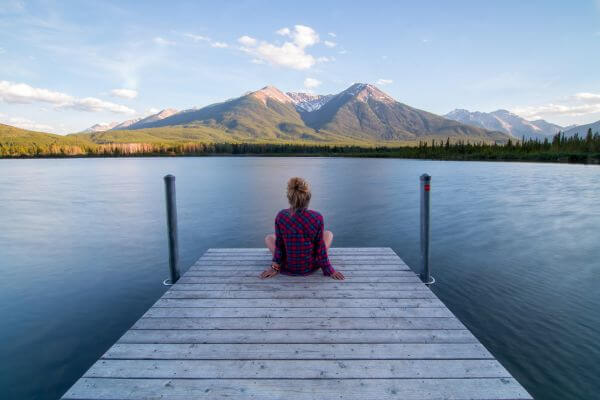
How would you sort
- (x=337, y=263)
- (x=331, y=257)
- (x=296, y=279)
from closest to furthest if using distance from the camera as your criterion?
1. (x=296, y=279)
2. (x=337, y=263)
3. (x=331, y=257)

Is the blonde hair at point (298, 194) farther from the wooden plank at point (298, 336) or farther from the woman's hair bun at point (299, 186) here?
the wooden plank at point (298, 336)

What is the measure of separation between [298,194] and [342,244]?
30.6ft

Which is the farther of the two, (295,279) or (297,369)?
(295,279)

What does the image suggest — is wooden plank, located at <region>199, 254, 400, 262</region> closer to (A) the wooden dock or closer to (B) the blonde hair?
(A) the wooden dock

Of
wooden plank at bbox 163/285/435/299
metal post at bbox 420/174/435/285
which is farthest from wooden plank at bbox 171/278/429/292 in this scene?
metal post at bbox 420/174/435/285

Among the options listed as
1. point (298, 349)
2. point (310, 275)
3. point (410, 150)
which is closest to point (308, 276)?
point (310, 275)

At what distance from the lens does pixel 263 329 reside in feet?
15.4

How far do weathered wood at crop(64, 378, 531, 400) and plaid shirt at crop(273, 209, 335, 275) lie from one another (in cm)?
279

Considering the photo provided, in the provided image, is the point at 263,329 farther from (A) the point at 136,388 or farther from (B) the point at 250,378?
(A) the point at 136,388

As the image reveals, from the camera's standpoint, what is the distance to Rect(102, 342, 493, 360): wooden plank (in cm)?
405

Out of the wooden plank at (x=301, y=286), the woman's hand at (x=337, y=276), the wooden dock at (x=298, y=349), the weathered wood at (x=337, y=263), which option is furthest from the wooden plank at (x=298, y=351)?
the weathered wood at (x=337, y=263)

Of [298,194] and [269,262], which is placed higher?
[298,194]

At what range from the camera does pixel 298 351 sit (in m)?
4.16

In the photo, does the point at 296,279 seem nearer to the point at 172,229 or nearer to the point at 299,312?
the point at 299,312
